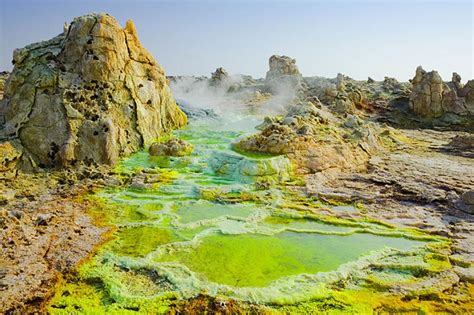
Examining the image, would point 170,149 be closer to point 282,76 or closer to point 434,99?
point 434,99

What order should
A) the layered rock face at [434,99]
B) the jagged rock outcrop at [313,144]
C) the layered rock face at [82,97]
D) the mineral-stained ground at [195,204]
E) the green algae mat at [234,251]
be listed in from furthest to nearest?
the layered rock face at [434,99]
the jagged rock outcrop at [313,144]
the layered rock face at [82,97]
the mineral-stained ground at [195,204]
the green algae mat at [234,251]

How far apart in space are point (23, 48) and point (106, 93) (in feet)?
10.5

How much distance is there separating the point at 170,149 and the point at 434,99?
21580 millimetres

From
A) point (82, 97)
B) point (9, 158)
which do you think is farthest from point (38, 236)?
point (82, 97)

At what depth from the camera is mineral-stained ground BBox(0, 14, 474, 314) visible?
6367 millimetres

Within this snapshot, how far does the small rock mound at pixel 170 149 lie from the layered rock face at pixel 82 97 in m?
0.84

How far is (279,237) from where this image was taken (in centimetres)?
871

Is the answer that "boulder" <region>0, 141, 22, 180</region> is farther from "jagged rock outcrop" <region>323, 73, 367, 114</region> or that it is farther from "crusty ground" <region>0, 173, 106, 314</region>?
"jagged rock outcrop" <region>323, 73, 367, 114</region>

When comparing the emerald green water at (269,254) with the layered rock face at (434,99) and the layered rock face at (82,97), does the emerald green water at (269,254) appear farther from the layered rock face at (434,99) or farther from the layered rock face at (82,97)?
the layered rock face at (434,99)

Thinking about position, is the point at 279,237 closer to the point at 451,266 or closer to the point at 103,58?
the point at 451,266

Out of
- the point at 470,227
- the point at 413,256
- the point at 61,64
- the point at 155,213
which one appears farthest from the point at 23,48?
the point at 470,227

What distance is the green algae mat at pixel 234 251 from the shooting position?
624cm

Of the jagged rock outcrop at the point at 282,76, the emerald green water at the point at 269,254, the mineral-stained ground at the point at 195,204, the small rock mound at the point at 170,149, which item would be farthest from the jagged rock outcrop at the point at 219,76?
the emerald green water at the point at 269,254

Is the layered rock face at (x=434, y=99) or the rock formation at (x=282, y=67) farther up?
the rock formation at (x=282, y=67)
